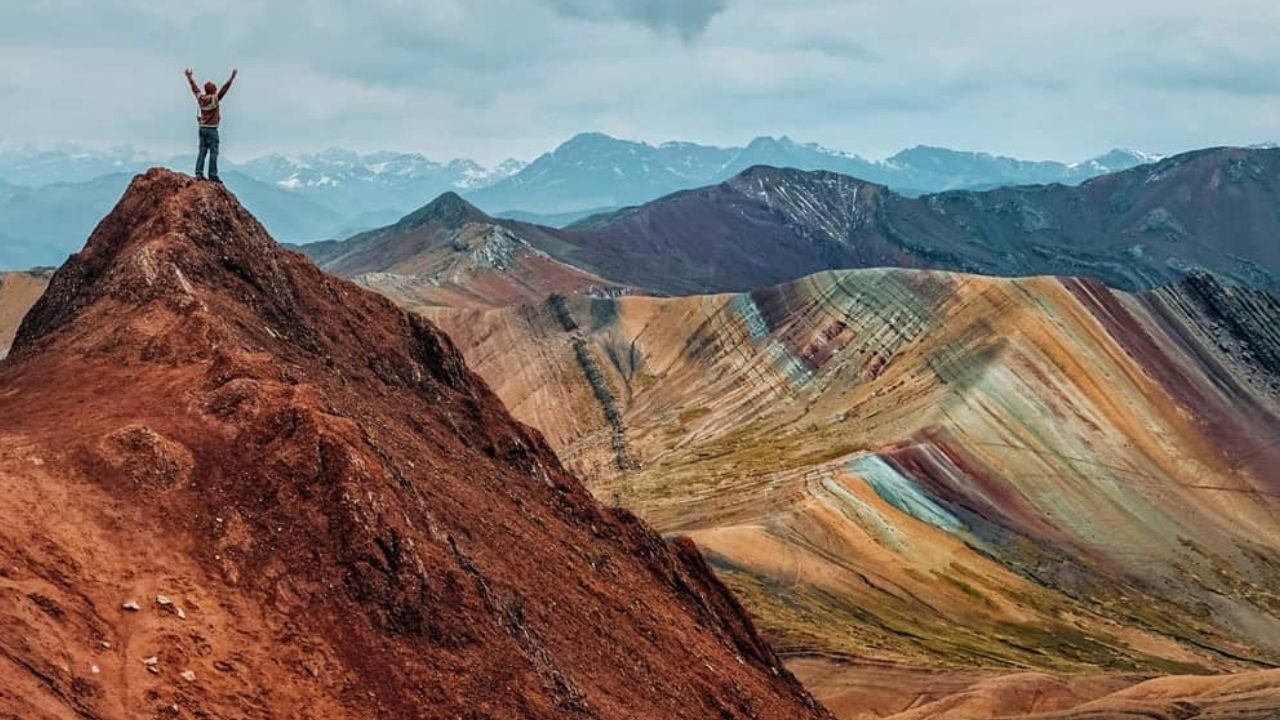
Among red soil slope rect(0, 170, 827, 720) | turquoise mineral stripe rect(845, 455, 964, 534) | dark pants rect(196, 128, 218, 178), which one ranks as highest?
dark pants rect(196, 128, 218, 178)

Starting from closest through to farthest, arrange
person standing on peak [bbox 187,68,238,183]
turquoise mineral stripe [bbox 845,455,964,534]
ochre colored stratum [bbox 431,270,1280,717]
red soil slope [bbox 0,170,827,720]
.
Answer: red soil slope [bbox 0,170,827,720] → person standing on peak [bbox 187,68,238,183] → ochre colored stratum [bbox 431,270,1280,717] → turquoise mineral stripe [bbox 845,455,964,534]

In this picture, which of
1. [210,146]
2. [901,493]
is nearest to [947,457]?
[901,493]

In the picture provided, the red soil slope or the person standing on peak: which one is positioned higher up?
the person standing on peak

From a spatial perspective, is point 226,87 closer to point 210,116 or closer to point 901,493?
point 210,116

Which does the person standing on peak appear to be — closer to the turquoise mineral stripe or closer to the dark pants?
the dark pants

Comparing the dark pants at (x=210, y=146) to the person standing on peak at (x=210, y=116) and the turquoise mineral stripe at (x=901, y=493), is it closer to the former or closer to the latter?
the person standing on peak at (x=210, y=116)

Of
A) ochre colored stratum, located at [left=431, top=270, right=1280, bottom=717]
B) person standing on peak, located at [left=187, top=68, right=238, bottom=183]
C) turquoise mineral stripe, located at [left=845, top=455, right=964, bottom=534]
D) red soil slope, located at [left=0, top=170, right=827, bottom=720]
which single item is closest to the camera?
red soil slope, located at [left=0, top=170, right=827, bottom=720]

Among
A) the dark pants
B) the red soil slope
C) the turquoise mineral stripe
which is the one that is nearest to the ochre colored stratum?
the turquoise mineral stripe
